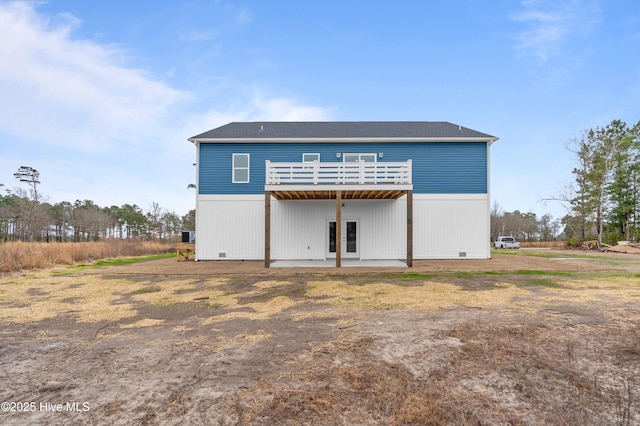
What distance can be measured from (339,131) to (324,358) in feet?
46.1

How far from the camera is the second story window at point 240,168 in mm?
14648

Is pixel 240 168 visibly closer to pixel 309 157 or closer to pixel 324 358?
pixel 309 157

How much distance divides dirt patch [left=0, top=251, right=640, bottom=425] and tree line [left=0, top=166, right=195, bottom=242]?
32829 millimetres

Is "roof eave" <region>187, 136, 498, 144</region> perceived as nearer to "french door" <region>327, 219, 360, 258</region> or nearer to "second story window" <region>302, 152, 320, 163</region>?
"second story window" <region>302, 152, 320, 163</region>

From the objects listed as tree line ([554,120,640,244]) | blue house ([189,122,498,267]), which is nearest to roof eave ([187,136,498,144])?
blue house ([189,122,498,267])

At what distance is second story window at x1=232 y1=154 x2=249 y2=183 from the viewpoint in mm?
14648

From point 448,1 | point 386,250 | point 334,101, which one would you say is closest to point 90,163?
point 334,101

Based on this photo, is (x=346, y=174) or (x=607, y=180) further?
(x=607, y=180)

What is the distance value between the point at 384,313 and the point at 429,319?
0.78 meters

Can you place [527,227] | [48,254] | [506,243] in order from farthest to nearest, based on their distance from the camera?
[527,227] < [506,243] < [48,254]

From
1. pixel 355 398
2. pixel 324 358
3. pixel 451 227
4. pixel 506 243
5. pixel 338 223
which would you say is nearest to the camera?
pixel 355 398

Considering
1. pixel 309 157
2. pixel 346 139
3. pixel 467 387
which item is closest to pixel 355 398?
pixel 467 387

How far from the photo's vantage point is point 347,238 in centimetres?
1459

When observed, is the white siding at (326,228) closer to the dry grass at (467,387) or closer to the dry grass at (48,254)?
the dry grass at (48,254)
